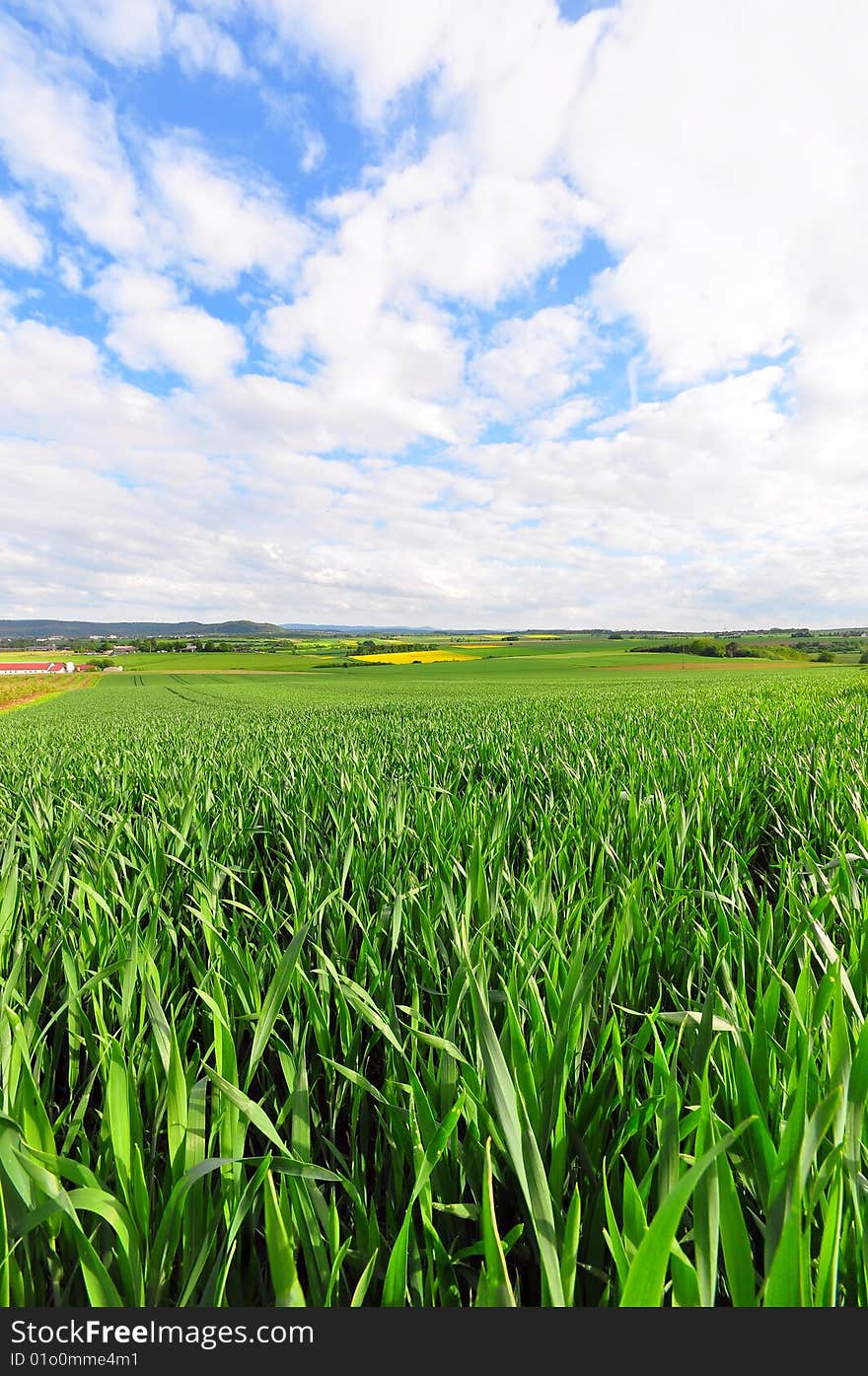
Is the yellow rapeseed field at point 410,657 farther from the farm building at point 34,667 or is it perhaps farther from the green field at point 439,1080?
the green field at point 439,1080

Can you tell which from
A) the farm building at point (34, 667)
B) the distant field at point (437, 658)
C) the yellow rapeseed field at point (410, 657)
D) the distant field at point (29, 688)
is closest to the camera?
the distant field at point (29, 688)

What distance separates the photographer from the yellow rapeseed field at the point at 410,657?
9077 cm

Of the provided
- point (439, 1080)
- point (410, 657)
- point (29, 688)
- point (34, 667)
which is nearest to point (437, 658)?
point (410, 657)

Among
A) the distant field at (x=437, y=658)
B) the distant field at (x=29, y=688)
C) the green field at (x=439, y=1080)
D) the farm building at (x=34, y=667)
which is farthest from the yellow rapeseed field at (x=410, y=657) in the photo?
the green field at (x=439, y=1080)

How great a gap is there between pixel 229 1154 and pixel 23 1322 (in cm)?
31

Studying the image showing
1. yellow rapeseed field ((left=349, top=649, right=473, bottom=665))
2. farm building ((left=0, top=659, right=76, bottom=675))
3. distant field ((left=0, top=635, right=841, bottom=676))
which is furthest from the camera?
farm building ((left=0, top=659, right=76, bottom=675))

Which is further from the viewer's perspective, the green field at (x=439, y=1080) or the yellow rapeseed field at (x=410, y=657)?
the yellow rapeseed field at (x=410, y=657)

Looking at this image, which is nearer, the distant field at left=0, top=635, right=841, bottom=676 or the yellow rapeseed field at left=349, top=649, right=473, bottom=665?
the distant field at left=0, top=635, right=841, bottom=676

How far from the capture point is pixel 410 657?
95.3 meters

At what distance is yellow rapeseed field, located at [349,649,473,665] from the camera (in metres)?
90.8

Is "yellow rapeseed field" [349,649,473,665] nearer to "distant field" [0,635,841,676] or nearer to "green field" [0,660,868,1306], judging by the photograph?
"distant field" [0,635,841,676]

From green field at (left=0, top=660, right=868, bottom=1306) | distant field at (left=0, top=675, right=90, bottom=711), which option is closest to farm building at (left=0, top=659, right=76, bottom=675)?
distant field at (left=0, top=675, right=90, bottom=711)

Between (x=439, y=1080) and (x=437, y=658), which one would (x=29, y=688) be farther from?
(x=439, y=1080)

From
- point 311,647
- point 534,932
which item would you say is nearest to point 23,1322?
point 534,932
